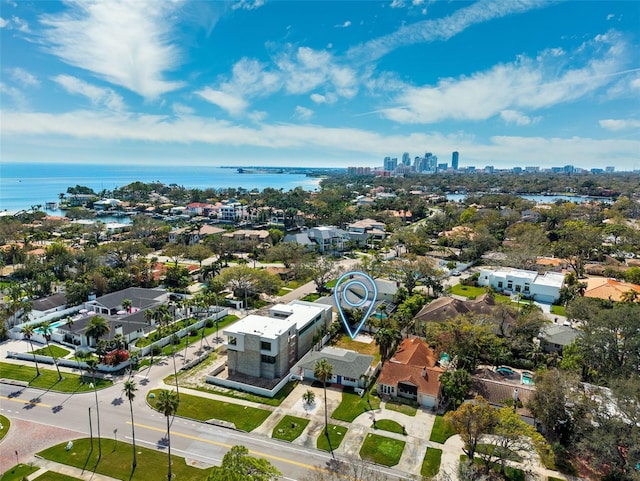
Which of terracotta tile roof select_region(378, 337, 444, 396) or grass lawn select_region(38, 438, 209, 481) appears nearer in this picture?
grass lawn select_region(38, 438, 209, 481)

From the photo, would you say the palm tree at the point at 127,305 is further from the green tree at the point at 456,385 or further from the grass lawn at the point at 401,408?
the green tree at the point at 456,385

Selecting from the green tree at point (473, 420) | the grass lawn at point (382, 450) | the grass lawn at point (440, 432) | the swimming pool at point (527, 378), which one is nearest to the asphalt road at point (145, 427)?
the grass lawn at point (382, 450)

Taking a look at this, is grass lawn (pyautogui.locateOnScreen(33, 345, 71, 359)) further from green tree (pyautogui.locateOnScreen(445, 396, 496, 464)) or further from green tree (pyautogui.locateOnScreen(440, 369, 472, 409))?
green tree (pyautogui.locateOnScreen(445, 396, 496, 464))

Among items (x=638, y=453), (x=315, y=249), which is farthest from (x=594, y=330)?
(x=315, y=249)

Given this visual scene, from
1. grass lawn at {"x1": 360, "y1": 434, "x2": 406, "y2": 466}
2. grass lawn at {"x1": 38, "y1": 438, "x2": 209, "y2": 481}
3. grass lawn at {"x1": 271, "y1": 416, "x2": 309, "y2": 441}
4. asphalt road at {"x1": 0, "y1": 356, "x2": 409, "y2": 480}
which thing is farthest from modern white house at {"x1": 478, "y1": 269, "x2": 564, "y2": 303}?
grass lawn at {"x1": 38, "y1": 438, "x2": 209, "y2": 481}

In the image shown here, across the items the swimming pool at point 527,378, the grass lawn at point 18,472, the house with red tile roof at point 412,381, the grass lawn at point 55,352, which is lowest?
the grass lawn at point 55,352
